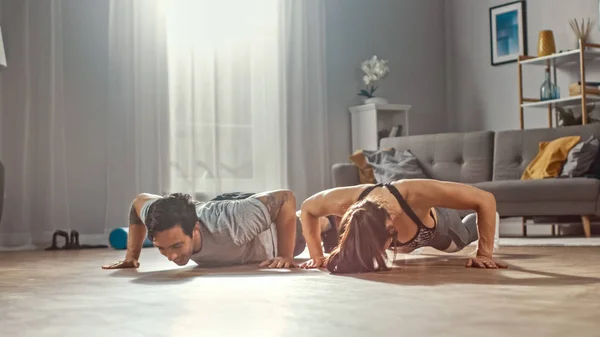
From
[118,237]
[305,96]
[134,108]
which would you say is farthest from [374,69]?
[118,237]

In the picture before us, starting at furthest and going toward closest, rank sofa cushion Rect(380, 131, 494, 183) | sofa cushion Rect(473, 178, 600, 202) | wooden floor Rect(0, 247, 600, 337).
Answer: sofa cushion Rect(380, 131, 494, 183), sofa cushion Rect(473, 178, 600, 202), wooden floor Rect(0, 247, 600, 337)

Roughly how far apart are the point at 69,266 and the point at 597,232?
430 centimetres

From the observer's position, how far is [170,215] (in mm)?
2867

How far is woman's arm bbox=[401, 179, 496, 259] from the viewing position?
2.82 metres

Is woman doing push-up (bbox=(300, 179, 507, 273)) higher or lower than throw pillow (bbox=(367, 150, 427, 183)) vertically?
lower

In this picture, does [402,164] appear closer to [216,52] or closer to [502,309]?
[216,52]

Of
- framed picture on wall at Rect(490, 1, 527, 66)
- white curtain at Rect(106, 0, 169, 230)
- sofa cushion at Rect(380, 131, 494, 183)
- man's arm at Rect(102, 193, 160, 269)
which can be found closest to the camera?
man's arm at Rect(102, 193, 160, 269)

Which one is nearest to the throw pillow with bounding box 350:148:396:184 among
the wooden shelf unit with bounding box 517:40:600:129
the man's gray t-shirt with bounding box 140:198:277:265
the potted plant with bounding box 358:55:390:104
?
the potted plant with bounding box 358:55:390:104

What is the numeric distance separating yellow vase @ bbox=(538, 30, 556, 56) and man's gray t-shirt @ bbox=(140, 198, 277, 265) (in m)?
4.05

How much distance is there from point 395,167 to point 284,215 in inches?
122

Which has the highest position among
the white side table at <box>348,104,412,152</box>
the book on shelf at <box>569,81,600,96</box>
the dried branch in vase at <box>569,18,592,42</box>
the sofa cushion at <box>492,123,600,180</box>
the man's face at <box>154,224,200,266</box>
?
the dried branch in vase at <box>569,18,592,42</box>

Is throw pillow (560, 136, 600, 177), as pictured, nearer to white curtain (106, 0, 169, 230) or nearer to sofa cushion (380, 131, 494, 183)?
sofa cushion (380, 131, 494, 183)

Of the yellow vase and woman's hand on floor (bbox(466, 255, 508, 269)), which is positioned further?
the yellow vase

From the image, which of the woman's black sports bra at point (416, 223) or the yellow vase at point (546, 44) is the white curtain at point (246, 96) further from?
the woman's black sports bra at point (416, 223)
